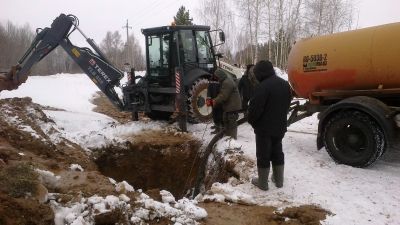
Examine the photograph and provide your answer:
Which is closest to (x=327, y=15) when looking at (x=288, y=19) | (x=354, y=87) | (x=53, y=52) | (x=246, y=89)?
(x=288, y=19)

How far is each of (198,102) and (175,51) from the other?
1480 mm

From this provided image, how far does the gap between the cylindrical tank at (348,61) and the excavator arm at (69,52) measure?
17.4 feet

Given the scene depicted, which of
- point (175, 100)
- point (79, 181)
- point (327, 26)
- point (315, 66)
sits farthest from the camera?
point (327, 26)

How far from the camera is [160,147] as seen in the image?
9234mm

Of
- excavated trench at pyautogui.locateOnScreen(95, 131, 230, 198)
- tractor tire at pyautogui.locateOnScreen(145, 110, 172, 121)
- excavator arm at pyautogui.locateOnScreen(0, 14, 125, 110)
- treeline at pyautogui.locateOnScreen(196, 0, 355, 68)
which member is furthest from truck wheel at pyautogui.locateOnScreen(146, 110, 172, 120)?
treeline at pyautogui.locateOnScreen(196, 0, 355, 68)

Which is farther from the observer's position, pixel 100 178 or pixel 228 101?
pixel 228 101

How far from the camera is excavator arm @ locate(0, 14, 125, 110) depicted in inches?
415

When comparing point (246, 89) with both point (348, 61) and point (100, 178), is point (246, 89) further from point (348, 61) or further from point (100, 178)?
point (100, 178)

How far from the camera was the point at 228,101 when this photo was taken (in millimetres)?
8469

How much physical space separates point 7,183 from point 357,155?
5131mm

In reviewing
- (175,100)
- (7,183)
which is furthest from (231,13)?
(7,183)

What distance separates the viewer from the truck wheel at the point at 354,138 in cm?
630

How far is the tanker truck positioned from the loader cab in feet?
12.7

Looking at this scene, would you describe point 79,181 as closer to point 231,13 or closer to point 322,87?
point 322,87
